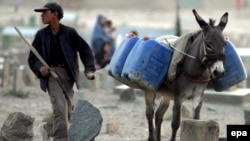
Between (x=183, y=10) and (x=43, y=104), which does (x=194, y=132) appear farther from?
(x=183, y=10)

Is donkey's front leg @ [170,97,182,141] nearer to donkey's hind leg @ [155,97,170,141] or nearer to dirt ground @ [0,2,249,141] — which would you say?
donkey's hind leg @ [155,97,170,141]

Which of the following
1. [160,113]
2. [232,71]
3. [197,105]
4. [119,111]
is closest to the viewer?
[232,71]

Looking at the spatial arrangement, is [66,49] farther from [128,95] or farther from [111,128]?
[128,95]

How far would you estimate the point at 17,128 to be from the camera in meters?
7.76

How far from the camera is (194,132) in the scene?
23.8ft

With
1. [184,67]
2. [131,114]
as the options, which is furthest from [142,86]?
[131,114]

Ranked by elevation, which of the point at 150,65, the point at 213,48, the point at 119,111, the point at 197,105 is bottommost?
the point at 119,111

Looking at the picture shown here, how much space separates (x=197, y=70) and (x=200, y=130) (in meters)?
0.83

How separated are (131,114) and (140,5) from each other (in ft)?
110

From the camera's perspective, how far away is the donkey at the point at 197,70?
7.27 meters

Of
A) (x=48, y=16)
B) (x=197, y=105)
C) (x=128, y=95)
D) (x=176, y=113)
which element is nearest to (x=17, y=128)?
(x=48, y=16)

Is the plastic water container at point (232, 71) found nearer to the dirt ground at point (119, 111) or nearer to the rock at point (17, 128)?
the dirt ground at point (119, 111)

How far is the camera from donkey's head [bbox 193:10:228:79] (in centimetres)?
722

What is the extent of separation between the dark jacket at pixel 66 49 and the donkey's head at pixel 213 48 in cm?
121
